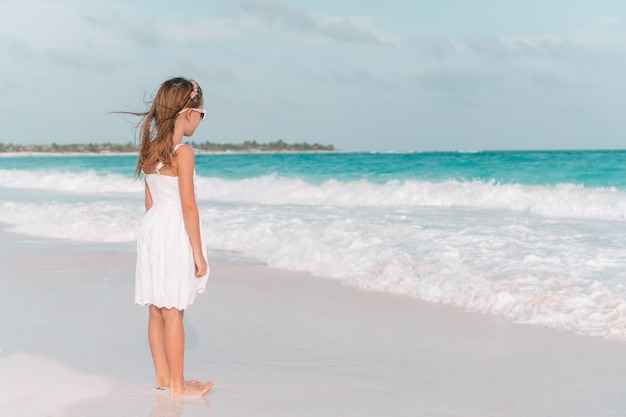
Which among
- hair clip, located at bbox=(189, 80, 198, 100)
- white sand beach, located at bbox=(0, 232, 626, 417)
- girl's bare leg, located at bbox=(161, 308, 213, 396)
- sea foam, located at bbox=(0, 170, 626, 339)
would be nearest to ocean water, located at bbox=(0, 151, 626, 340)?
sea foam, located at bbox=(0, 170, 626, 339)

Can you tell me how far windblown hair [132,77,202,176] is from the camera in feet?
12.6

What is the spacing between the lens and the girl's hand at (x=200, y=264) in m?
3.89

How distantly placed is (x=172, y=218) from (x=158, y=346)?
75cm

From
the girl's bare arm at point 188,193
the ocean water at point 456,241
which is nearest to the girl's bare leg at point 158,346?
the girl's bare arm at point 188,193

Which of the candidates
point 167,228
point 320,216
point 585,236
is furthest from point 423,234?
point 167,228

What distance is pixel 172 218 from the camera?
152 inches

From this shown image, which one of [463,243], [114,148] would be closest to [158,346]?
[463,243]

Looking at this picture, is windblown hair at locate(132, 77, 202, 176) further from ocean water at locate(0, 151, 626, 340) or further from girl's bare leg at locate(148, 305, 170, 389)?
ocean water at locate(0, 151, 626, 340)

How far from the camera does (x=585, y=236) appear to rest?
10383 mm

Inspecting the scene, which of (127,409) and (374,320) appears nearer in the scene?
(127,409)

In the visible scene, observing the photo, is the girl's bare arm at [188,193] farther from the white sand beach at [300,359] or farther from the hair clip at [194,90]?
the white sand beach at [300,359]

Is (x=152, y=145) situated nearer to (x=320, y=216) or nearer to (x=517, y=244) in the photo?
(x=517, y=244)

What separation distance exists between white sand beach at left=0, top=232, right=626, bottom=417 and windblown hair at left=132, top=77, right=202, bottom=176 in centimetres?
125

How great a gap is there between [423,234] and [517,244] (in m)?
1.39
